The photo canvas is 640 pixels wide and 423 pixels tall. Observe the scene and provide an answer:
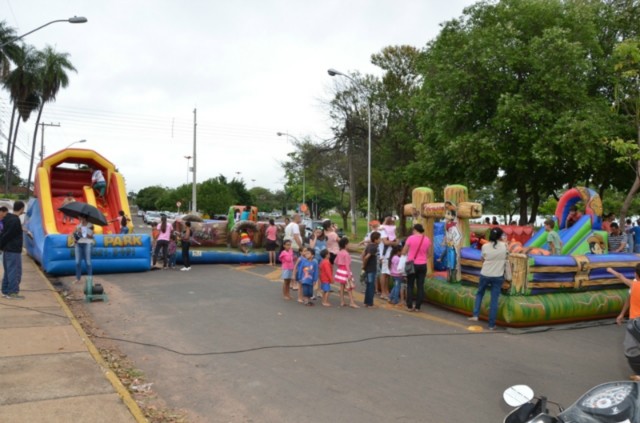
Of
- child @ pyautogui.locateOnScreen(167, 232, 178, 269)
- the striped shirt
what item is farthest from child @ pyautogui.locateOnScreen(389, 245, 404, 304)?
child @ pyautogui.locateOnScreen(167, 232, 178, 269)

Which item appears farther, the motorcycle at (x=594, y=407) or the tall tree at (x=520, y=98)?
the tall tree at (x=520, y=98)

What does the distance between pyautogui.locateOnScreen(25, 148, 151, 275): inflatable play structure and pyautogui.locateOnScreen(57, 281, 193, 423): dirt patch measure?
436cm

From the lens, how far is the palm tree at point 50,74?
46.9 meters

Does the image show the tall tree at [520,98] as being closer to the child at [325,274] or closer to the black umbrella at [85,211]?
the child at [325,274]

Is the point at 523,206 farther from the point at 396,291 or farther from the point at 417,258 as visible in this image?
the point at 417,258

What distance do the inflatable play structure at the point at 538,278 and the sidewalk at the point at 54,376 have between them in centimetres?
635

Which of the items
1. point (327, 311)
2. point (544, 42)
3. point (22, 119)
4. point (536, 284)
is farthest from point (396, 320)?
point (22, 119)

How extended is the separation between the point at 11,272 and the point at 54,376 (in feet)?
16.6

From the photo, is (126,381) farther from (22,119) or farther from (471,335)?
(22,119)

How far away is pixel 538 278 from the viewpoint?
9102mm

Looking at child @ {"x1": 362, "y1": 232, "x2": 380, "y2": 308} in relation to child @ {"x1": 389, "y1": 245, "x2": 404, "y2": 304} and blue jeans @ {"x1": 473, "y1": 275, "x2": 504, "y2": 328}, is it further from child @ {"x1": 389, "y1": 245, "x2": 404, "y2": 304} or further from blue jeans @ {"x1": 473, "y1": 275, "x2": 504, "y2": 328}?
blue jeans @ {"x1": 473, "y1": 275, "x2": 504, "y2": 328}

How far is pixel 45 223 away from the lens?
1431cm

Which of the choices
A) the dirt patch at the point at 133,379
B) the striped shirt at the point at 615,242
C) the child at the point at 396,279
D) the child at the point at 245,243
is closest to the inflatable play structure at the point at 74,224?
the child at the point at 245,243

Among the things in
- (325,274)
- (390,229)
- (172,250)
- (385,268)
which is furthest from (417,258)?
(172,250)
